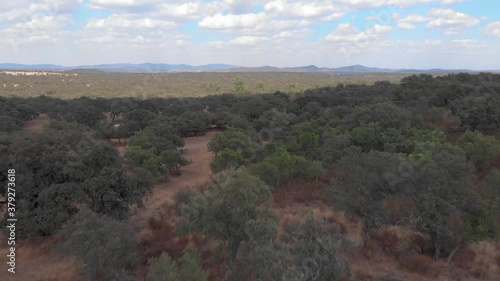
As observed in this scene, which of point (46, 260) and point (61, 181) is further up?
point (61, 181)

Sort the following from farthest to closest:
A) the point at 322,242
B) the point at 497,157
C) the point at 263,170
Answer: the point at 497,157, the point at 263,170, the point at 322,242

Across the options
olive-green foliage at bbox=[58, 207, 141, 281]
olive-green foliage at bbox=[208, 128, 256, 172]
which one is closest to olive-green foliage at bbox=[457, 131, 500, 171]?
olive-green foliage at bbox=[208, 128, 256, 172]

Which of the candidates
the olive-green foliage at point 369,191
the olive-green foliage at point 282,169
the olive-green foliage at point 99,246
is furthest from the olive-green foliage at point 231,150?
the olive-green foliage at point 99,246

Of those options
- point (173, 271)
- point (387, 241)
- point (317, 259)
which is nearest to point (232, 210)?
point (173, 271)

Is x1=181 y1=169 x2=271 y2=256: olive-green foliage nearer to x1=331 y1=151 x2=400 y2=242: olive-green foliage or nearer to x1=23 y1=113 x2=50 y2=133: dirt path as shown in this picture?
x1=331 y1=151 x2=400 y2=242: olive-green foliage

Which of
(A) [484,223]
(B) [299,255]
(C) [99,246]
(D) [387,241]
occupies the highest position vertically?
(B) [299,255]

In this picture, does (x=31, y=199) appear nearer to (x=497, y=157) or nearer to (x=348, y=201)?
(x=348, y=201)

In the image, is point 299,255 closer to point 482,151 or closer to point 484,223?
point 484,223

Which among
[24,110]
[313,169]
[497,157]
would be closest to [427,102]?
[497,157]
